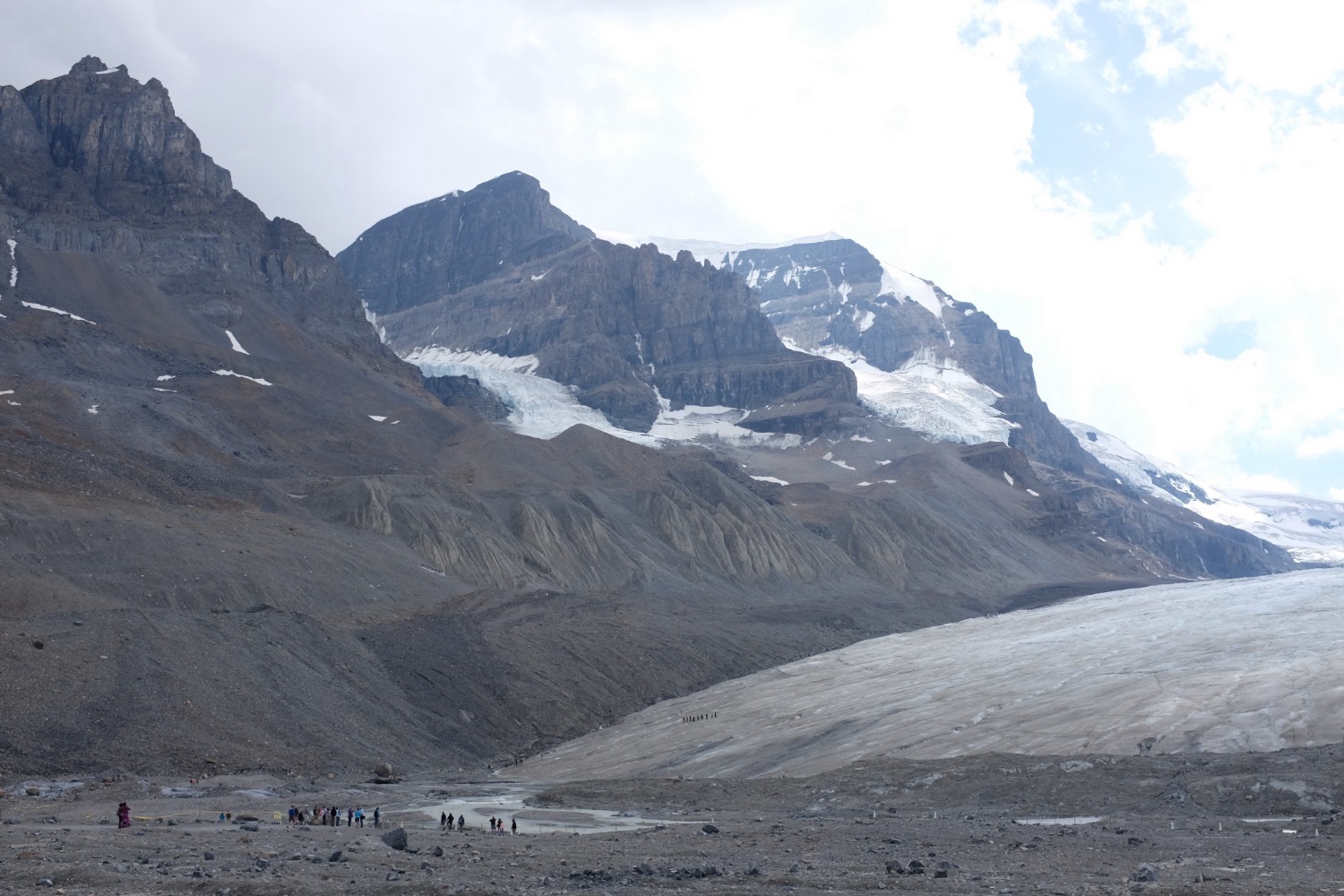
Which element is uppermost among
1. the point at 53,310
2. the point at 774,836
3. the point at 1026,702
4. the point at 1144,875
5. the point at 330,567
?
the point at 53,310

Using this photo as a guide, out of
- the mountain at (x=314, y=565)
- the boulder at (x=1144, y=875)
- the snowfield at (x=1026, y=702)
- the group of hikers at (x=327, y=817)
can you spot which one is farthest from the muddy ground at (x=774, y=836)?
the mountain at (x=314, y=565)

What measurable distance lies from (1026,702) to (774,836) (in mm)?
30531

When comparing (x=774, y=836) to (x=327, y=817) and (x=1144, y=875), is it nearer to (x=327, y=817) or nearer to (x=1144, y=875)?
(x=1144, y=875)

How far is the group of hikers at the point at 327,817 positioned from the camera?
148 feet

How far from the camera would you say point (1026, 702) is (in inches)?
2650

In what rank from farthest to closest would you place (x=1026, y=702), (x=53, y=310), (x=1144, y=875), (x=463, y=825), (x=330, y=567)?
(x=53, y=310), (x=330, y=567), (x=1026, y=702), (x=463, y=825), (x=1144, y=875)

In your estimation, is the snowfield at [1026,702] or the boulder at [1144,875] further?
the snowfield at [1026,702]

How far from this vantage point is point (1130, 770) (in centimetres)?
4941

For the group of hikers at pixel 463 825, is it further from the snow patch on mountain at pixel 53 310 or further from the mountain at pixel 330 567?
the snow patch on mountain at pixel 53 310

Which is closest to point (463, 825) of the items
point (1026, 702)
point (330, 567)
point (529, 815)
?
point (529, 815)

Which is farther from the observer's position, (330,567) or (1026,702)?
(330,567)

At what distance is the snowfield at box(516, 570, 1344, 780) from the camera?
5688 cm

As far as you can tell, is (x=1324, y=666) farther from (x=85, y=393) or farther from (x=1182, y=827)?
(x=85, y=393)

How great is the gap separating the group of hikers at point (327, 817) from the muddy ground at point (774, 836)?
3.87ft
